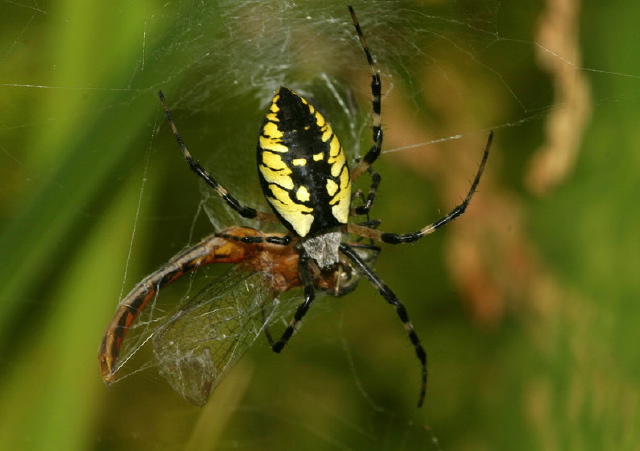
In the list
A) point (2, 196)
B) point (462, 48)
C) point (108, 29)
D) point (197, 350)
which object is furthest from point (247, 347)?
point (462, 48)

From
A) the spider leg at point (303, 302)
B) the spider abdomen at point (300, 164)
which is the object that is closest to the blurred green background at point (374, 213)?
the spider leg at point (303, 302)

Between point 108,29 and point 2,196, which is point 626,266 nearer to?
point 108,29

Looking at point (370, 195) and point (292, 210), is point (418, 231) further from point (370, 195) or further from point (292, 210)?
point (292, 210)

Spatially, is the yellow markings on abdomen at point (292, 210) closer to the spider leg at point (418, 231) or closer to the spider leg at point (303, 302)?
the spider leg at point (303, 302)

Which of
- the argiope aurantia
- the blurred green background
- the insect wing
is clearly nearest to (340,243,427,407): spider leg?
the argiope aurantia

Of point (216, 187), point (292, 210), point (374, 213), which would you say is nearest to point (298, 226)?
point (292, 210)
